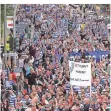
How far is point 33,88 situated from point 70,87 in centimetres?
46

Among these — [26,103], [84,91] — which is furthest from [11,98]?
[84,91]

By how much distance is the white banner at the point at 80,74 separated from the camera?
11.5 metres

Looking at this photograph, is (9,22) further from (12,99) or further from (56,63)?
(12,99)

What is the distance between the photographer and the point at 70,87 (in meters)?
11.7

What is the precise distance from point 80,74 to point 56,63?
0.39 meters

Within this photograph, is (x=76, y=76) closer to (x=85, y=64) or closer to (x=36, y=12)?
(x=85, y=64)

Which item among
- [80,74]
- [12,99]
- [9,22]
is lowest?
[12,99]

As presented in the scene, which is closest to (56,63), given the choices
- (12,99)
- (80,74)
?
(80,74)

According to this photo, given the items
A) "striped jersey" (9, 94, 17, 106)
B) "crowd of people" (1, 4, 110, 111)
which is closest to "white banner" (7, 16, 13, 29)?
"crowd of people" (1, 4, 110, 111)

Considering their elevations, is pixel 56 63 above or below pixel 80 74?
above

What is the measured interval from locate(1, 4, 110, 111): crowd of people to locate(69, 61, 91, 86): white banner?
8 cm

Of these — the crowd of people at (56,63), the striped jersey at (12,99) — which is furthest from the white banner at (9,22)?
the striped jersey at (12,99)

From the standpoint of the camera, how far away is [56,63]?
11719mm

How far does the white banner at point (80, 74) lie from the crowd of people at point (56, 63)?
8 centimetres
